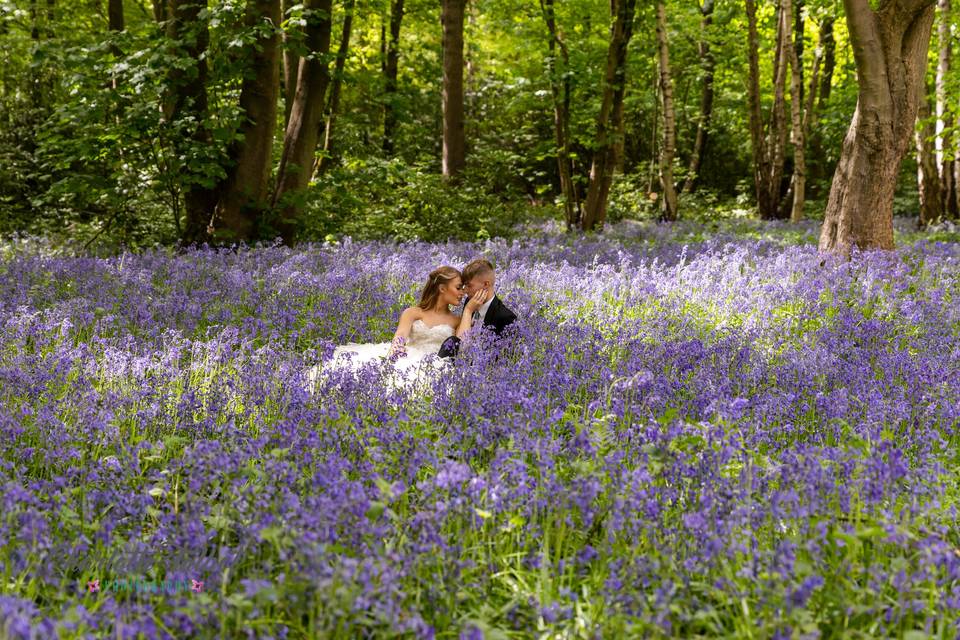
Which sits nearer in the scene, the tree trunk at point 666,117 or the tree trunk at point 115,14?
the tree trunk at point 666,117

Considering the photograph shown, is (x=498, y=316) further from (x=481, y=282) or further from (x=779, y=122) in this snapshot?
(x=779, y=122)

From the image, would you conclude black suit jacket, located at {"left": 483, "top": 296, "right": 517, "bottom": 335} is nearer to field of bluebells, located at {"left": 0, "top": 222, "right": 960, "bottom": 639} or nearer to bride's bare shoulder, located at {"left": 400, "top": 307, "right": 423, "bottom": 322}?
field of bluebells, located at {"left": 0, "top": 222, "right": 960, "bottom": 639}

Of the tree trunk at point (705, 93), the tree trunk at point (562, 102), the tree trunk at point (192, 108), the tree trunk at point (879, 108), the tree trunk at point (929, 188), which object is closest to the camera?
the tree trunk at point (879, 108)

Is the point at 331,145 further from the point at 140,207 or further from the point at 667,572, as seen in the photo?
the point at 667,572

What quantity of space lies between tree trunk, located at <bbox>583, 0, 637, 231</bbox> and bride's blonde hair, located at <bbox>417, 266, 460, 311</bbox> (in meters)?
8.61

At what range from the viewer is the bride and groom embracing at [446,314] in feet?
20.5

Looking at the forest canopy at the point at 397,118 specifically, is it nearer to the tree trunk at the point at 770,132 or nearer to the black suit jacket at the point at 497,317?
the tree trunk at the point at 770,132

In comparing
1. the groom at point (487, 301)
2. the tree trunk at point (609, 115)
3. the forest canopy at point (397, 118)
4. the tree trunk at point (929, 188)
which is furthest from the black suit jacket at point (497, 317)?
the tree trunk at point (929, 188)

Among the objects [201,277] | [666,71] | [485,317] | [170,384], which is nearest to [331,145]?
[666,71]

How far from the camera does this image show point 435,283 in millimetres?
6598

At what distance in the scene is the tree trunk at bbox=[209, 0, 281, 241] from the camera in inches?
448

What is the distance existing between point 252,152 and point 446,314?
6.16m

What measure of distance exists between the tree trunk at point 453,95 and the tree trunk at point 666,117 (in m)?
4.52

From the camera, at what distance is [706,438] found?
3463 millimetres
